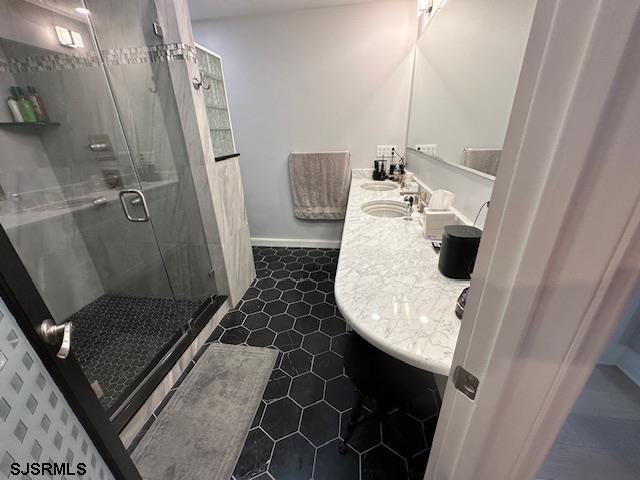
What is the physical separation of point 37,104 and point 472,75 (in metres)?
2.73

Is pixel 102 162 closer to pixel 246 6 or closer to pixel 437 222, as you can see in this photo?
pixel 246 6

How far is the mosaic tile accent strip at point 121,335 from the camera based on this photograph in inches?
54.4

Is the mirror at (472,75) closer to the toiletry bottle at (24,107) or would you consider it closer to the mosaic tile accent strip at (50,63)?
the mosaic tile accent strip at (50,63)

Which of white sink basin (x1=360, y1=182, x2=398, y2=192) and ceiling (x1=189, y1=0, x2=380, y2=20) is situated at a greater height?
ceiling (x1=189, y1=0, x2=380, y2=20)

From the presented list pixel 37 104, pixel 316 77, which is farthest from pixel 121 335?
pixel 316 77

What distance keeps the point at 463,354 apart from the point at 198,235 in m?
1.91

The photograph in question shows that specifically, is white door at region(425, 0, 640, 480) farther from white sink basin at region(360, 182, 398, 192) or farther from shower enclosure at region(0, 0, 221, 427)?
white sink basin at region(360, 182, 398, 192)

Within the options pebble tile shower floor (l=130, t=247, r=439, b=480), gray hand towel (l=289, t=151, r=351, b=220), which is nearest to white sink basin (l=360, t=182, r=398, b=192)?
gray hand towel (l=289, t=151, r=351, b=220)

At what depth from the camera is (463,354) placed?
1.32 ft

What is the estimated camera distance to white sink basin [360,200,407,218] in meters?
1.76

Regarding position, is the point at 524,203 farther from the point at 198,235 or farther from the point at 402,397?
the point at 198,235

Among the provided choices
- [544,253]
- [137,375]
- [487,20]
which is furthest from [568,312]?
[137,375]

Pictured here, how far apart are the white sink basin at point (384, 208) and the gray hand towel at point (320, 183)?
883 mm

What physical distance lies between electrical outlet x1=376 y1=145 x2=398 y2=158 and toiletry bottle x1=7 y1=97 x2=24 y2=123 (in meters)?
2.78
